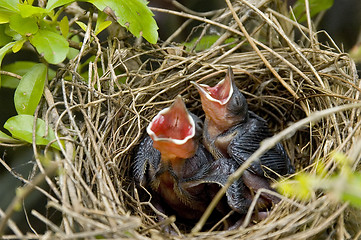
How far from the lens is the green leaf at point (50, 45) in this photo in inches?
43.1

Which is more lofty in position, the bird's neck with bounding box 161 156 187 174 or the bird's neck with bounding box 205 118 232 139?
the bird's neck with bounding box 205 118 232 139

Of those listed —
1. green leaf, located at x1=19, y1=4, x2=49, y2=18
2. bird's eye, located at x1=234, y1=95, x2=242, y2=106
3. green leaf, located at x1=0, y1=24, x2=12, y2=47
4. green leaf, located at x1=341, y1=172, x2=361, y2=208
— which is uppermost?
green leaf, located at x1=19, y1=4, x2=49, y2=18

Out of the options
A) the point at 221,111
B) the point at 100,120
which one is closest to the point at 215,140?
the point at 221,111

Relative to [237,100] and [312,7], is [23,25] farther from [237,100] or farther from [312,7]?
[312,7]

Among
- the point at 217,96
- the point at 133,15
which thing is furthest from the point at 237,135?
the point at 133,15

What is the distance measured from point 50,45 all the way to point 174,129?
392 mm

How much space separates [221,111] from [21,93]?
0.57 metres

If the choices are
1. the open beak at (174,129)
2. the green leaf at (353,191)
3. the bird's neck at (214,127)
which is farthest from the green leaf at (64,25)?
the green leaf at (353,191)

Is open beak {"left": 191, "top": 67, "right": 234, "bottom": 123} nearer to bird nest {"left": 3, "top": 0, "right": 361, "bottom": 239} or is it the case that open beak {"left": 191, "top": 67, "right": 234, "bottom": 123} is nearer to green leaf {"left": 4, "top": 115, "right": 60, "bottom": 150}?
bird nest {"left": 3, "top": 0, "right": 361, "bottom": 239}

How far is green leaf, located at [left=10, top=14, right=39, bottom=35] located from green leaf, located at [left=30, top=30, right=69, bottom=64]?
21 mm

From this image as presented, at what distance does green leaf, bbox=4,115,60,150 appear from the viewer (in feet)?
3.59

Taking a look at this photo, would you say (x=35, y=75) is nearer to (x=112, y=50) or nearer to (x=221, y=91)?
(x=112, y=50)

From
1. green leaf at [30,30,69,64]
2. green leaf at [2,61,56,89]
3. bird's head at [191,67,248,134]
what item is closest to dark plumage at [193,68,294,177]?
bird's head at [191,67,248,134]

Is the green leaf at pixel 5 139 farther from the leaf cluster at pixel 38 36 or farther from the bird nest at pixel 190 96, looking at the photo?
the bird nest at pixel 190 96
